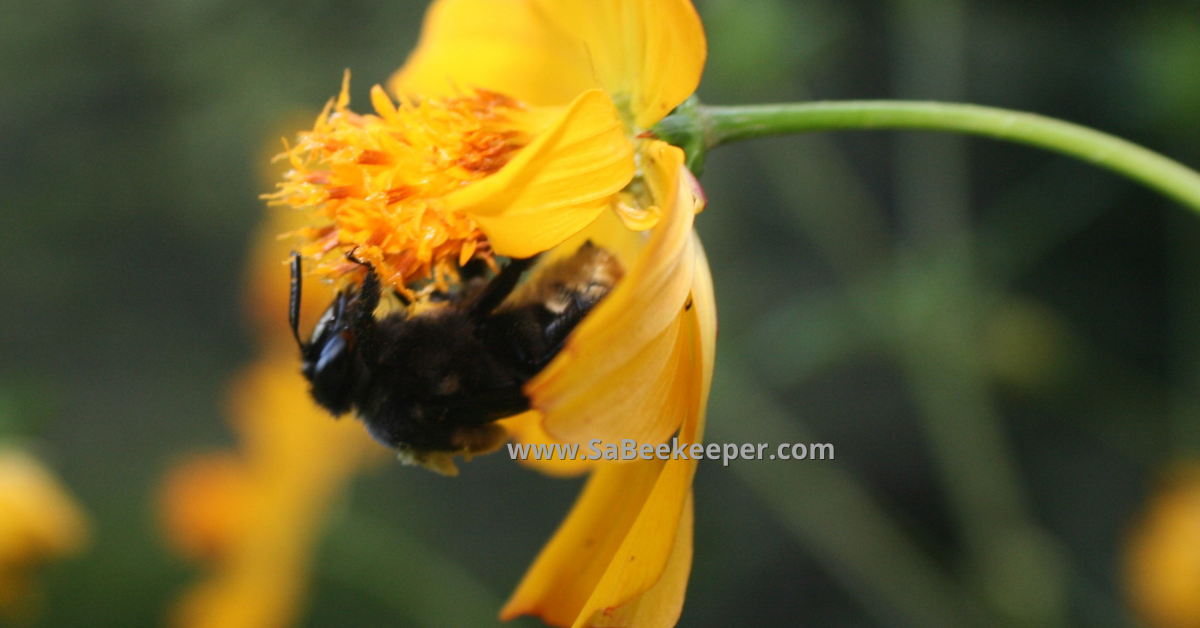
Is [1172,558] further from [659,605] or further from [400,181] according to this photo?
[400,181]

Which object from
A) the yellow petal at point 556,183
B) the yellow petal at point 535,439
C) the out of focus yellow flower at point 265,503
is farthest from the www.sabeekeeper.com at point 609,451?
the out of focus yellow flower at point 265,503

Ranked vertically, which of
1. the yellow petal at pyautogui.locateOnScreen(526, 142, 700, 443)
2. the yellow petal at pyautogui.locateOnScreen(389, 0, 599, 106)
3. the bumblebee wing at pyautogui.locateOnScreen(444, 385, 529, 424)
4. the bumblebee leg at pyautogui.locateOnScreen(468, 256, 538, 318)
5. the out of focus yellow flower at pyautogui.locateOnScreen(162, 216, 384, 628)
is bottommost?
the out of focus yellow flower at pyautogui.locateOnScreen(162, 216, 384, 628)

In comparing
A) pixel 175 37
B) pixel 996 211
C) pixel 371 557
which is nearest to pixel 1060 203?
pixel 996 211

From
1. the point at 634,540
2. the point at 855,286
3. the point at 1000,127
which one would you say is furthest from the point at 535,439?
the point at 855,286

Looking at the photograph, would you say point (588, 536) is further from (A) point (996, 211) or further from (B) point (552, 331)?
(A) point (996, 211)

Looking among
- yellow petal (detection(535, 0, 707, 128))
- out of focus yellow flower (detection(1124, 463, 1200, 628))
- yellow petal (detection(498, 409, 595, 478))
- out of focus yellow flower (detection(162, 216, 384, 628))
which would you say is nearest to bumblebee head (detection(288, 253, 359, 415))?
yellow petal (detection(498, 409, 595, 478))

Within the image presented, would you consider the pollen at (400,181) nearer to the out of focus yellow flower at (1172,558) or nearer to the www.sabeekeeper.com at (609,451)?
the www.sabeekeeper.com at (609,451)

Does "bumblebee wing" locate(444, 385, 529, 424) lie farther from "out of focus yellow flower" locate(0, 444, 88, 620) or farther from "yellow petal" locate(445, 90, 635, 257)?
"out of focus yellow flower" locate(0, 444, 88, 620)
